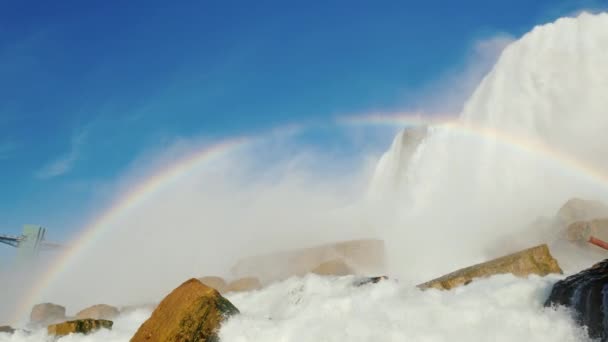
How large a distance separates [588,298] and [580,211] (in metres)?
21.3

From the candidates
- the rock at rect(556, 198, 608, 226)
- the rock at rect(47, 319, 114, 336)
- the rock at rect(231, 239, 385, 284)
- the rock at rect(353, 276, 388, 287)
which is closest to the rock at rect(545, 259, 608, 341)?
the rock at rect(353, 276, 388, 287)

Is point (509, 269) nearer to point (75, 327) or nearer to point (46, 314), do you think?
point (75, 327)

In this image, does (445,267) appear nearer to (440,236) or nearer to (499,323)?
(440,236)

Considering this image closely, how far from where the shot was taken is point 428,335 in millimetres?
8156

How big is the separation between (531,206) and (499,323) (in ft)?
95.6

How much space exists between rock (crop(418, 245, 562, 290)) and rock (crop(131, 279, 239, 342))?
18.4ft

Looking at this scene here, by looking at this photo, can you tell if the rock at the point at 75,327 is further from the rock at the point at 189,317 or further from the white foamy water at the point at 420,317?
the white foamy water at the point at 420,317

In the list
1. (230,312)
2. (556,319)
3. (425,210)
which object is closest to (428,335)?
(556,319)

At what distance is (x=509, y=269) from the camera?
12.6 metres

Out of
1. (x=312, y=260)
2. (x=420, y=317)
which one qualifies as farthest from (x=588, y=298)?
(x=312, y=260)

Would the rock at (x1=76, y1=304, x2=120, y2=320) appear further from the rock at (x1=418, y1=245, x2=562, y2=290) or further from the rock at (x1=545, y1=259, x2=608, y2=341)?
the rock at (x1=545, y1=259, x2=608, y2=341)

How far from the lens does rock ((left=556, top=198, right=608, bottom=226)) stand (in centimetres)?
2501

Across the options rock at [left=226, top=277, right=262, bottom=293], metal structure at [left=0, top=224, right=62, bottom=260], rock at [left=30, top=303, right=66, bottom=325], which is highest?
metal structure at [left=0, top=224, right=62, bottom=260]

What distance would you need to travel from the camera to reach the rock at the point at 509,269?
1195cm
